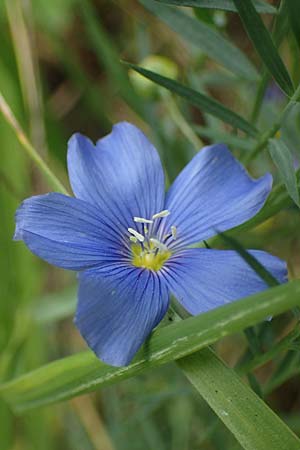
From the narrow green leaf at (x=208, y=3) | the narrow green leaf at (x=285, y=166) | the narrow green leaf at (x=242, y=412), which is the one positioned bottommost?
the narrow green leaf at (x=242, y=412)

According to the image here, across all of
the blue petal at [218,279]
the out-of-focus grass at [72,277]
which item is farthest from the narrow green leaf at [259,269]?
the out-of-focus grass at [72,277]

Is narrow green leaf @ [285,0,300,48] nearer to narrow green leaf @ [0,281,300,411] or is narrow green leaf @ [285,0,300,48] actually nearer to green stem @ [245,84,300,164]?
green stem @ [245,84,300,164]

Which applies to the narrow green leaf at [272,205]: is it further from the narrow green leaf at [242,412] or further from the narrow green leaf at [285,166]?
the narrow green leaf at [242,412]

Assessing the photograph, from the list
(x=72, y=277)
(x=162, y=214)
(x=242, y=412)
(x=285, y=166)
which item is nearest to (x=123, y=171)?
(x=162, y=214)

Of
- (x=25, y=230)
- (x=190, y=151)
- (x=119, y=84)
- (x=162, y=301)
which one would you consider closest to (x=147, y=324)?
(x=162, y=301)

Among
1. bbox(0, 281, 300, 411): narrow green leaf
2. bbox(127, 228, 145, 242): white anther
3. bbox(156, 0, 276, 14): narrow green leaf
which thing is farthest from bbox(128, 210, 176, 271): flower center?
bbox(156, 0, 276, 14): narrow green leaf

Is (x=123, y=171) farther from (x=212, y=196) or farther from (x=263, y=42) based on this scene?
(x=263, y=42)

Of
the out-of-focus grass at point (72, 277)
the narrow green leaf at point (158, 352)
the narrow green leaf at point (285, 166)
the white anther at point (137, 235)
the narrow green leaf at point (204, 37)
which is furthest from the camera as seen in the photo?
the out-of-focus grass at point (72, 277)
